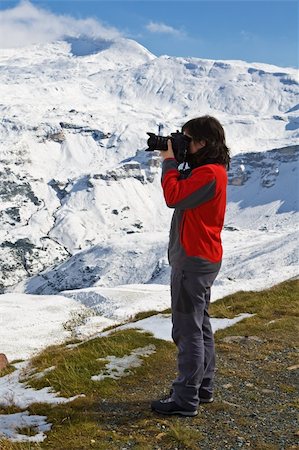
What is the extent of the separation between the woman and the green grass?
59 centimetres

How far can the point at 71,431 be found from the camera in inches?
268

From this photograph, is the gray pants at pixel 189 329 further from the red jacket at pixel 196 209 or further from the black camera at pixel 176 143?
the black camera at pixel 176 143

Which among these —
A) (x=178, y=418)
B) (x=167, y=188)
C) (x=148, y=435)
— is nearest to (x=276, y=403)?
(x=178, y=418)

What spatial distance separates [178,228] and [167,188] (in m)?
0.65

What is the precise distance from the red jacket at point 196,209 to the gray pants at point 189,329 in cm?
28

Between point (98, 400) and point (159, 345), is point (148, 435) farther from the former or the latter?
point (159, 345)

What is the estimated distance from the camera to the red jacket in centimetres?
700

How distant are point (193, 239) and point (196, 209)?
428mm

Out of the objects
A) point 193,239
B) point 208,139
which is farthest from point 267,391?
point 208,139

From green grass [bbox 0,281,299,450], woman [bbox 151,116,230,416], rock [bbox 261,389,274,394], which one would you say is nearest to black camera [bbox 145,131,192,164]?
woman [bbox 151,116,230,416]

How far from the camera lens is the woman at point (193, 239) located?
7.07 m

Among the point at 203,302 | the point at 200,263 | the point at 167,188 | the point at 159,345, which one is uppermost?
the point at 167,188

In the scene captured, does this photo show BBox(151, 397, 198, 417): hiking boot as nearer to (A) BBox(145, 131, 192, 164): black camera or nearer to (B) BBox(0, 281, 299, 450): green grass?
(B) BBox(0, 281, 299, 450): green grass

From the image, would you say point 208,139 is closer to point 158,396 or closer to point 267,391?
point 158,396
